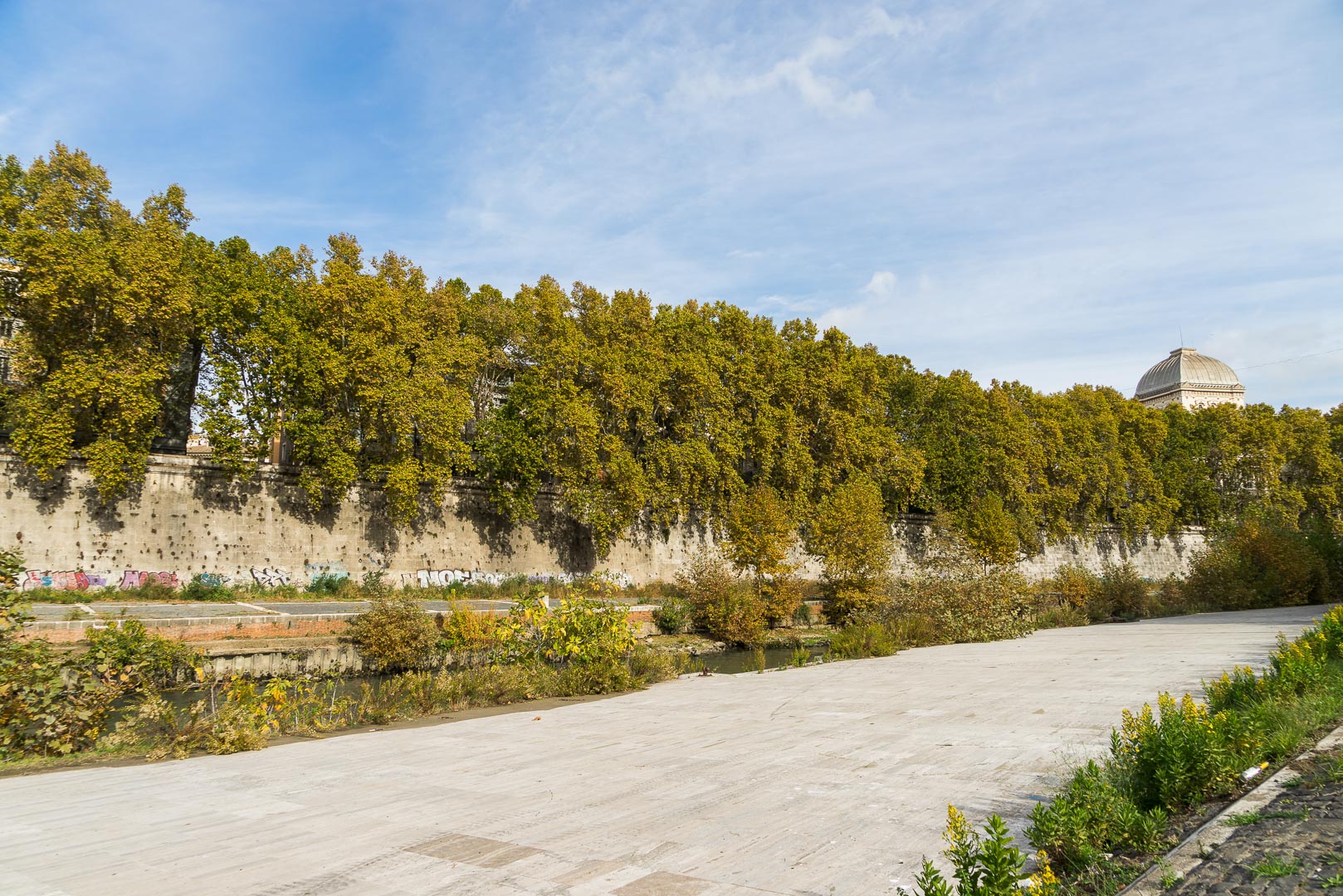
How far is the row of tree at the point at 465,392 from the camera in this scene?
24562mm

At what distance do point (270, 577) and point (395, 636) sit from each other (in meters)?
12.0

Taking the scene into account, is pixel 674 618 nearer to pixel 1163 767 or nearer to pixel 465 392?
pixel 465 392

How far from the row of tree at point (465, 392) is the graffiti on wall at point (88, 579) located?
9.50 feet

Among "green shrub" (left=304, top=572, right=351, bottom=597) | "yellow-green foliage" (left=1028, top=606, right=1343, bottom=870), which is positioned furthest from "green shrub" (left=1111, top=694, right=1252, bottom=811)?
"green shrub" (left=304, top=572, right=351, bottom=597)

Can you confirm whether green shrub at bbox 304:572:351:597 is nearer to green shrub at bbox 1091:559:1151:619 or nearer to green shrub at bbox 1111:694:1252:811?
green shrub at bbox 1091:559:1151:619

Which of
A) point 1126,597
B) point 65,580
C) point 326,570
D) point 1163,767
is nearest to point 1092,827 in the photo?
point 1163,767

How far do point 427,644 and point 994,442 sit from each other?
3789cm

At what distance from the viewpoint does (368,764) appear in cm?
706

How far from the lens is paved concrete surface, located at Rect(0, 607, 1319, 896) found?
410 centimetres

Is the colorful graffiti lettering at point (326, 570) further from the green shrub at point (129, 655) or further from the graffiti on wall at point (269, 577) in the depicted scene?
the green shrub at point (129, 655)

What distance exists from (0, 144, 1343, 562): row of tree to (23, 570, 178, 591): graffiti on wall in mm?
2896

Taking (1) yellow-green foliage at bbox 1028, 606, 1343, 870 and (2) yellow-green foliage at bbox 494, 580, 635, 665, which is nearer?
(1) yellow-green foliage at bbox 1028, 606, 1343, 870

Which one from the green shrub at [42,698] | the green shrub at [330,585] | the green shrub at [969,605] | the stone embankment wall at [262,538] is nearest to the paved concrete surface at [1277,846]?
the green shrub at [42,698]

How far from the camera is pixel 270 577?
2803 centimetres
